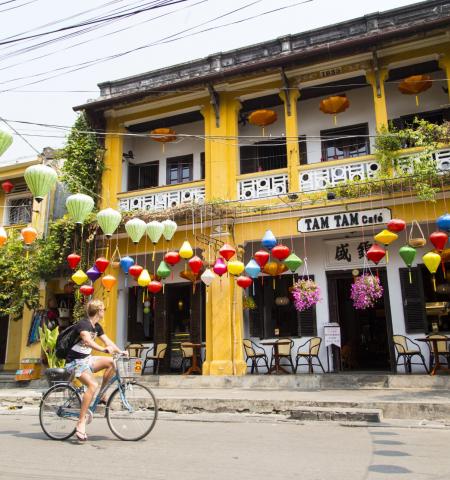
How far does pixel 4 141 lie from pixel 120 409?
4.99 m

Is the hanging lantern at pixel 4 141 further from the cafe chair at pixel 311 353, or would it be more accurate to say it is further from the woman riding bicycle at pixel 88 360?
the cafe chair at pixel 311 353

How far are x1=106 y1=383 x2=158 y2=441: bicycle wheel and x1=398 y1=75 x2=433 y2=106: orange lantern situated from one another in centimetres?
1005

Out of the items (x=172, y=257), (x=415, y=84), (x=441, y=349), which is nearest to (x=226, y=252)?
(x=172, y=257)

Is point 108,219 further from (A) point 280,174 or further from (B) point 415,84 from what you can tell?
(B) point 415,84

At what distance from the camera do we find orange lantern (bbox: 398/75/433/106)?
38.6 ft

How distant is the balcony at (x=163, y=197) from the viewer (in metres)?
13.5

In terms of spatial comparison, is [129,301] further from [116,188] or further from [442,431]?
[442,431]

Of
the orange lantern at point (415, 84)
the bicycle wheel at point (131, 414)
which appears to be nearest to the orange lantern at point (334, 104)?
the orange lantern at point (415, 84)

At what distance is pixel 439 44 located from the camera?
11836 mm

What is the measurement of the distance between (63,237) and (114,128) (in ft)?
12.5

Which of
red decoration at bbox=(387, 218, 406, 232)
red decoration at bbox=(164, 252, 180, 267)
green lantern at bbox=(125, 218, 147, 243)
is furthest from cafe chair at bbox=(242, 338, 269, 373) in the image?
red decoration at bbox=(387, 218, 406, 232)

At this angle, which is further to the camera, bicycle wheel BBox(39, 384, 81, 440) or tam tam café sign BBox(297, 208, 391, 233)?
tam tam café sign BBox(297, 208, 391, 233)

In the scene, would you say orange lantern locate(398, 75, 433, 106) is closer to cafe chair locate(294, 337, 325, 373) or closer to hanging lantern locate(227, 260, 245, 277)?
hanging lantern locate(227, 260, 245, 277)

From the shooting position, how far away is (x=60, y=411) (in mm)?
5949
